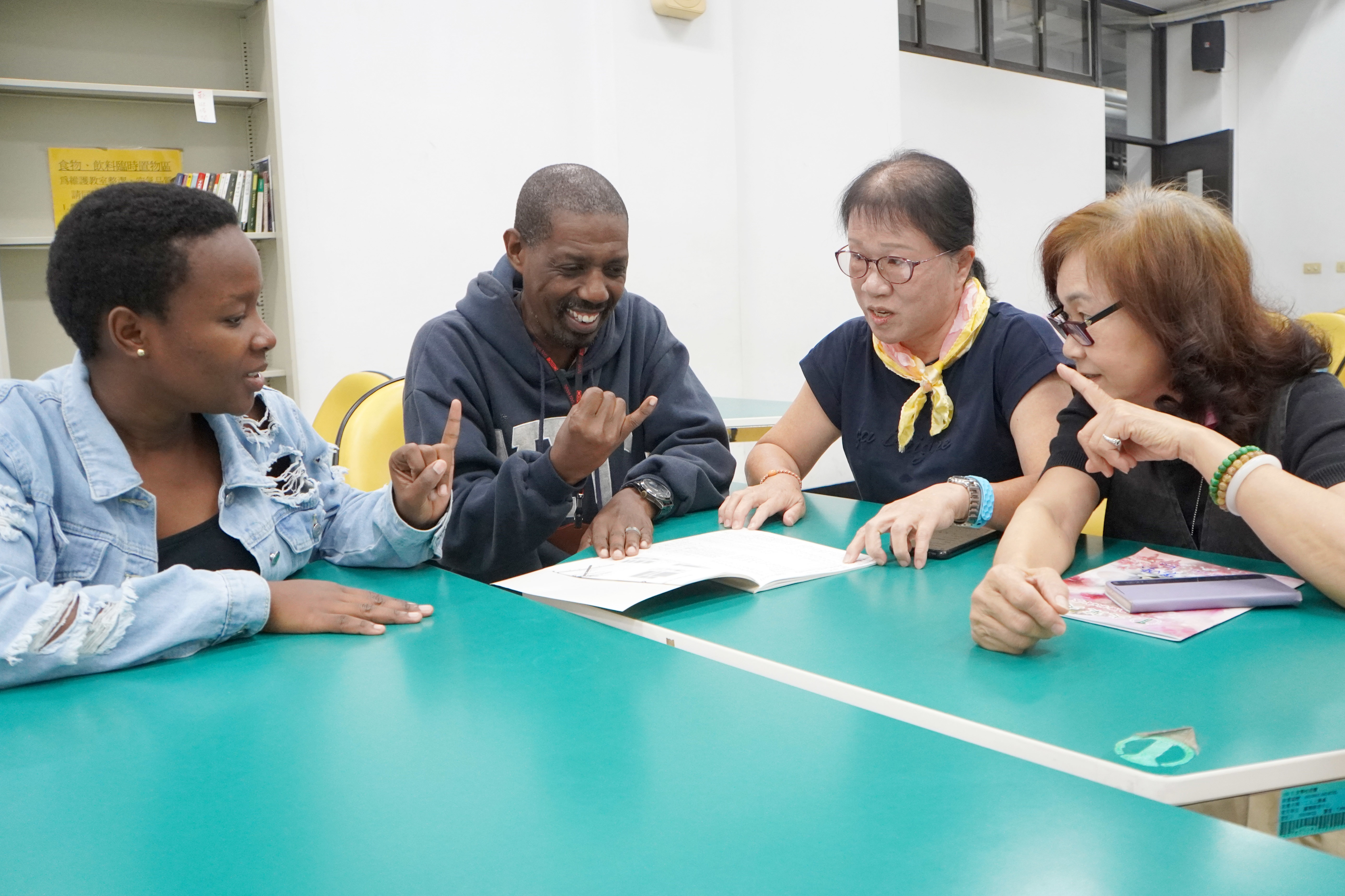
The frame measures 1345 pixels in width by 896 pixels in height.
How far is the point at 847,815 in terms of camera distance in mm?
657

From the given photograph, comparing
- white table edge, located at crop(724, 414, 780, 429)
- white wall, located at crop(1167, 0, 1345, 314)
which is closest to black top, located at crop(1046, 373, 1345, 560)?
white table edge, located at crop(724, 414, 780, 429)

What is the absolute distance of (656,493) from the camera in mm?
1697

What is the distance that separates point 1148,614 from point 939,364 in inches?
32.5

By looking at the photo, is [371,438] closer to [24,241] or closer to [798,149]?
[24,241]

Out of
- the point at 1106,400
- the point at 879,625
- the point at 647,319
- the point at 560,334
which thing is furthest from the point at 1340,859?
the point at 647,319

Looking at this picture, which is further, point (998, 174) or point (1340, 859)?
point (998, 174)

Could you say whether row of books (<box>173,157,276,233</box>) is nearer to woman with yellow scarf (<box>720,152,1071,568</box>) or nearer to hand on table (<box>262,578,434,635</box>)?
woman with yellow scarf (<box>720,152,1071,568</box>)

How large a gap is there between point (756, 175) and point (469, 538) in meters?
3.95

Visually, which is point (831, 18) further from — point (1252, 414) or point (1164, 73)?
point (1164, 73)

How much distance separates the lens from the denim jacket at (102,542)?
979mm

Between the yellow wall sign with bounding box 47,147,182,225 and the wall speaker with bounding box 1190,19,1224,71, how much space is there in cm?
809

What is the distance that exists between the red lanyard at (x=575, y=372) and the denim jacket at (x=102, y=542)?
59 centimetres

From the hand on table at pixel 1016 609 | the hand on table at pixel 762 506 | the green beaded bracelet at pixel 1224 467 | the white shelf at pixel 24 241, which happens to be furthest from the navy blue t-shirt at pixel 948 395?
the white shelf at pixel 24 241

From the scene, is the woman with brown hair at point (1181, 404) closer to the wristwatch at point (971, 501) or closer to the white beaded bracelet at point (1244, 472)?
the white beaded bracelet at point (1244, 472)
